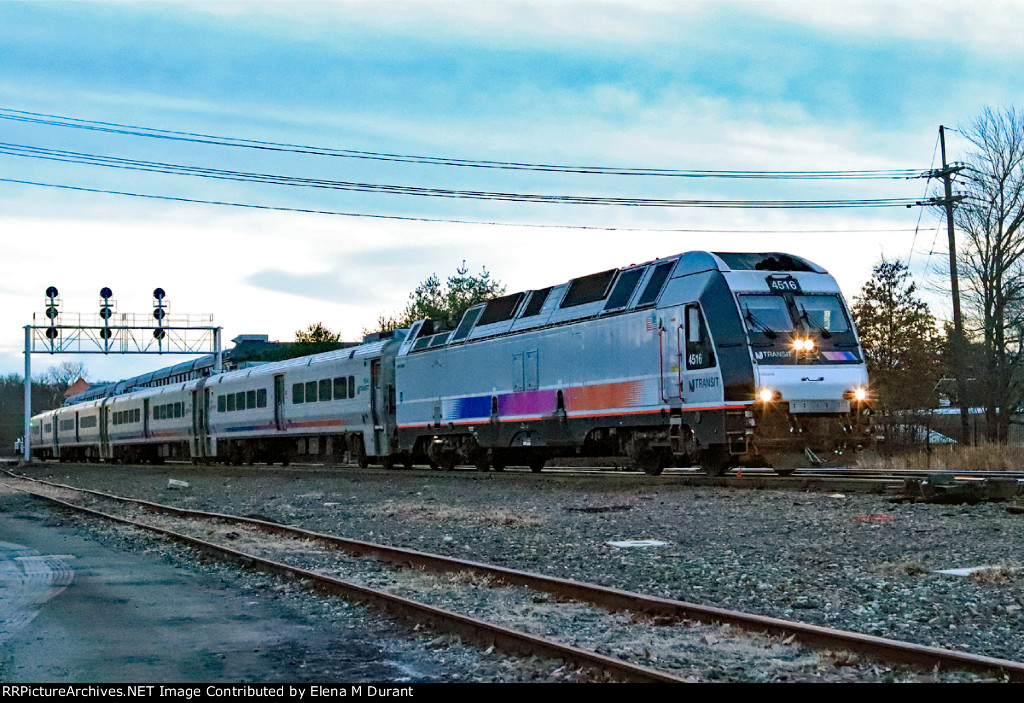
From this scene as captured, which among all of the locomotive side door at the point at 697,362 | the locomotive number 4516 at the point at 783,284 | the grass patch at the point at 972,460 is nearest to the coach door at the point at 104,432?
the grass patch at the point at 972,460

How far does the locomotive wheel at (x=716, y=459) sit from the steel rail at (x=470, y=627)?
9.07m

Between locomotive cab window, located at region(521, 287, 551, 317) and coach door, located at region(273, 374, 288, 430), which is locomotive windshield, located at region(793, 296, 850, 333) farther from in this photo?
coach door, located at region(273, 374, 288, 430)

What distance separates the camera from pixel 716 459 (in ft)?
60.6

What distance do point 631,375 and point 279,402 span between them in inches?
749

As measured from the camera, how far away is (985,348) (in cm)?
3238

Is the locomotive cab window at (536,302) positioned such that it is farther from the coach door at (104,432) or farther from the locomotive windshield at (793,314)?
the coach door at (104,432)

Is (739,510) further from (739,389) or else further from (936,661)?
(936,661)

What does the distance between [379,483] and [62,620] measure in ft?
52.4

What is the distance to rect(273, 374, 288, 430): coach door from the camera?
3512 centimetres

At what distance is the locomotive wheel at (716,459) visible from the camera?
59.3 feet

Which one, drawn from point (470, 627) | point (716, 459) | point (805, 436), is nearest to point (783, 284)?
point (805, 436)

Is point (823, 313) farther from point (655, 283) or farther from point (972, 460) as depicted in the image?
point (972, 460)
